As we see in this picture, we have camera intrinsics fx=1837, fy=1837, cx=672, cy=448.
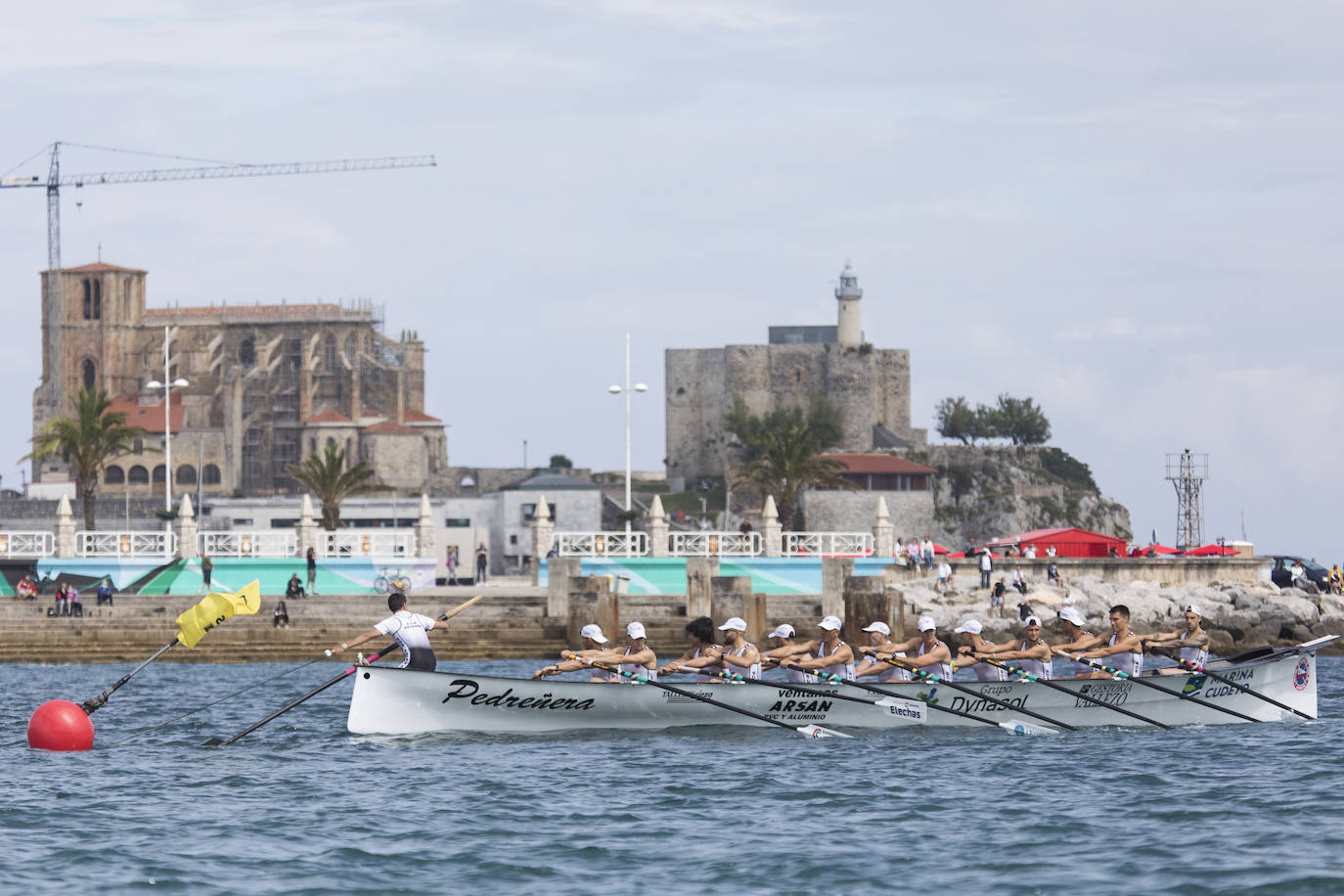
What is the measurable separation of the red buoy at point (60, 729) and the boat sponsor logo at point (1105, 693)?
14085 millimetres

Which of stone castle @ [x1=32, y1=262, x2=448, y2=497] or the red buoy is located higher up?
stone castle @ [x1=32, y1=262, x2=448, y2=497]

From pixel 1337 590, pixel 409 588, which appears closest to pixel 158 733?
pixel 409 588

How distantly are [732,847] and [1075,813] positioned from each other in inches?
159

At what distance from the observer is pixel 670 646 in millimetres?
47250

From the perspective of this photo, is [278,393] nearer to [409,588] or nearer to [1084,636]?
[409,588]

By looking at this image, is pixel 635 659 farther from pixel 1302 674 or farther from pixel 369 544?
pixel 369 544

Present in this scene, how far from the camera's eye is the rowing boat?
25078mm

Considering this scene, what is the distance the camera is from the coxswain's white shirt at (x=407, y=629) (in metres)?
24.4

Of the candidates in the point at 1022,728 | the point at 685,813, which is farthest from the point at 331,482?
the point at 685,813

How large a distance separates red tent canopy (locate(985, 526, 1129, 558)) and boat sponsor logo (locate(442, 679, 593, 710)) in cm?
3916

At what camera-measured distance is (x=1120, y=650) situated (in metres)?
26.6

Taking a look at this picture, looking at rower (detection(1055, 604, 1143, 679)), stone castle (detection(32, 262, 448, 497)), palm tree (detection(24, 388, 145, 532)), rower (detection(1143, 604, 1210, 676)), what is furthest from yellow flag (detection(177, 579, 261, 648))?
stone castle (detection(32, 262, 448, 497))

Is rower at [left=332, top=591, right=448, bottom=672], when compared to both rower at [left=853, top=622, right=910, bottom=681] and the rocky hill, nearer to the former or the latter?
rower at [left=853, top=622, right=910, bottom=681]

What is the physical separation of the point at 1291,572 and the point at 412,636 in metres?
43.0
